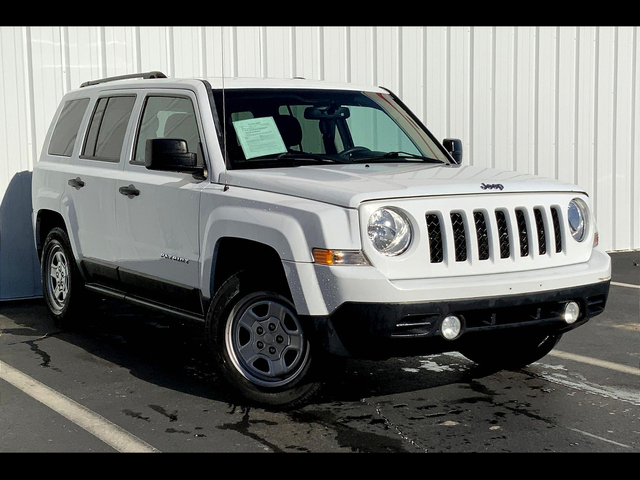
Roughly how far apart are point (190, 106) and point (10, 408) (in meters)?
2.21

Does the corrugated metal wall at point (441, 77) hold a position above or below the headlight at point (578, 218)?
above

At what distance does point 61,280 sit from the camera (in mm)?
7949

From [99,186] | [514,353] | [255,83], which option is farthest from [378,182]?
[99,186]

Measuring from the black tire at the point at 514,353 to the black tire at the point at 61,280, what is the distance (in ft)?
10.6

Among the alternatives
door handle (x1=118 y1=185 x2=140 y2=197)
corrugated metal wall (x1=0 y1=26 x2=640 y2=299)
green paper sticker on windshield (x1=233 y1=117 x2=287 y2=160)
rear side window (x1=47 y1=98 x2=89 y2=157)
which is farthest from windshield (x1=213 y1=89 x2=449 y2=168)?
corrugated metal wall (x1=0 y1=26 x2=640 y2=299)

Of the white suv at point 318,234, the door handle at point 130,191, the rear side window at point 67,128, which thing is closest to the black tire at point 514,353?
the white suv at point 318,234

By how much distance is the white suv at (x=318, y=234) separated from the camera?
491 cm

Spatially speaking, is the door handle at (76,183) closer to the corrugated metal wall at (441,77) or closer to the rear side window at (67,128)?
the rear side window at (67,128)

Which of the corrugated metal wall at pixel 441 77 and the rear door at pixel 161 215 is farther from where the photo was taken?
the corrugated metal wall at pixel 441 77

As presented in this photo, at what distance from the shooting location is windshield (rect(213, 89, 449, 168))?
596 centimetres

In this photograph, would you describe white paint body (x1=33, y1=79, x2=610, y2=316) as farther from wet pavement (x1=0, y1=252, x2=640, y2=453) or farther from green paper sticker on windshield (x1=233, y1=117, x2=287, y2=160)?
wet pavement (x1=0, y1=252, x2=640, y2=453)

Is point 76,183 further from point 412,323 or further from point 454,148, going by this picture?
point 412,323
